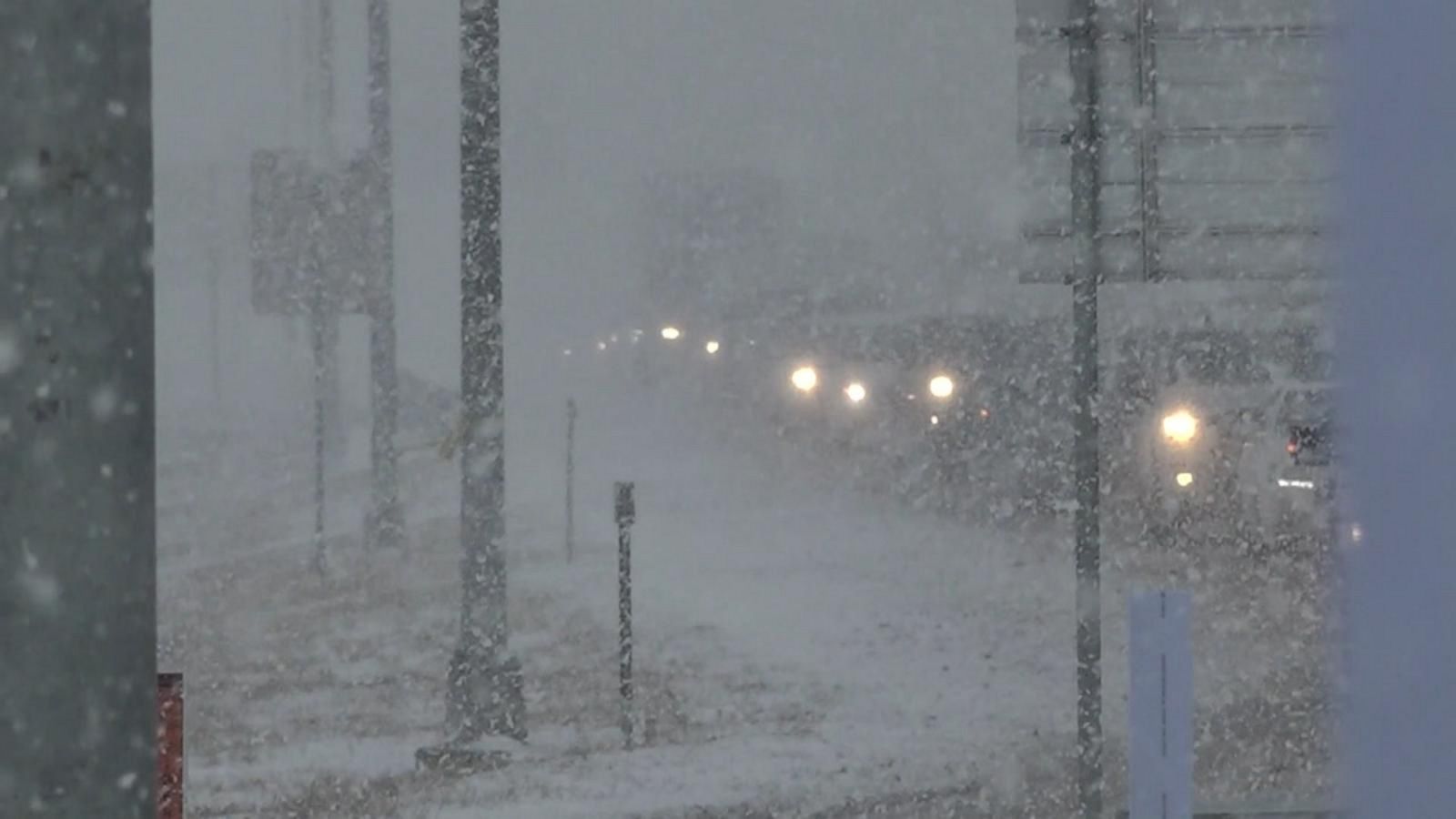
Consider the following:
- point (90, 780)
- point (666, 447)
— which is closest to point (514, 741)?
point (90, 780)

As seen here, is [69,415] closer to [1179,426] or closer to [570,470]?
[570,470]

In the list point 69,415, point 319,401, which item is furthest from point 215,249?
point 69,415

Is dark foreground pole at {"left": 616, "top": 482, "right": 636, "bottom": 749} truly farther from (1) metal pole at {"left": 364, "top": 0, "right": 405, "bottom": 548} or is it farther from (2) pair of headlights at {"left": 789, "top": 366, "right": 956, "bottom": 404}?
(2) pair of headlights at {"left": 789, "top": 366, "right": 956, "bottom": 404}

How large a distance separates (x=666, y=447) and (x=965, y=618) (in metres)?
36.8

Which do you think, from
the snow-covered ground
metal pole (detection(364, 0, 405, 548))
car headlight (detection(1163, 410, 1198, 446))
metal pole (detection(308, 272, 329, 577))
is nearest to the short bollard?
the snow-covered ground

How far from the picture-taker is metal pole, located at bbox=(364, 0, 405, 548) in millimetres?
19453

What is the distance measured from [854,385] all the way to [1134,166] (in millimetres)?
35130

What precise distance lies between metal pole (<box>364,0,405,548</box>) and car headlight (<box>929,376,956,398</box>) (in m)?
15.1

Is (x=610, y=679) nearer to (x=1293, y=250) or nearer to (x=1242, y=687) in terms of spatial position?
(x=1242, y=687)

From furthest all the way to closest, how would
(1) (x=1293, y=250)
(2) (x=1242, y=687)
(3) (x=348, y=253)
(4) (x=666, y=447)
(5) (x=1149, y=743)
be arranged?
(4) (x=666, y=447) < (3) (x=348, y=253) < (2) (x=1242, y=687) < (1) (x=1293, y=250) < (5) (x=1149, y=743)

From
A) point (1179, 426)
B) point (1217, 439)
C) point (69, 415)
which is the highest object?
point (69, 415)

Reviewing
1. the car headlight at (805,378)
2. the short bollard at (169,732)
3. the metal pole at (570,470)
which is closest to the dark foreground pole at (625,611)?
the metal pole at (570,470)

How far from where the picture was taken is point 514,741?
35.6ft

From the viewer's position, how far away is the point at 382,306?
22.2m
